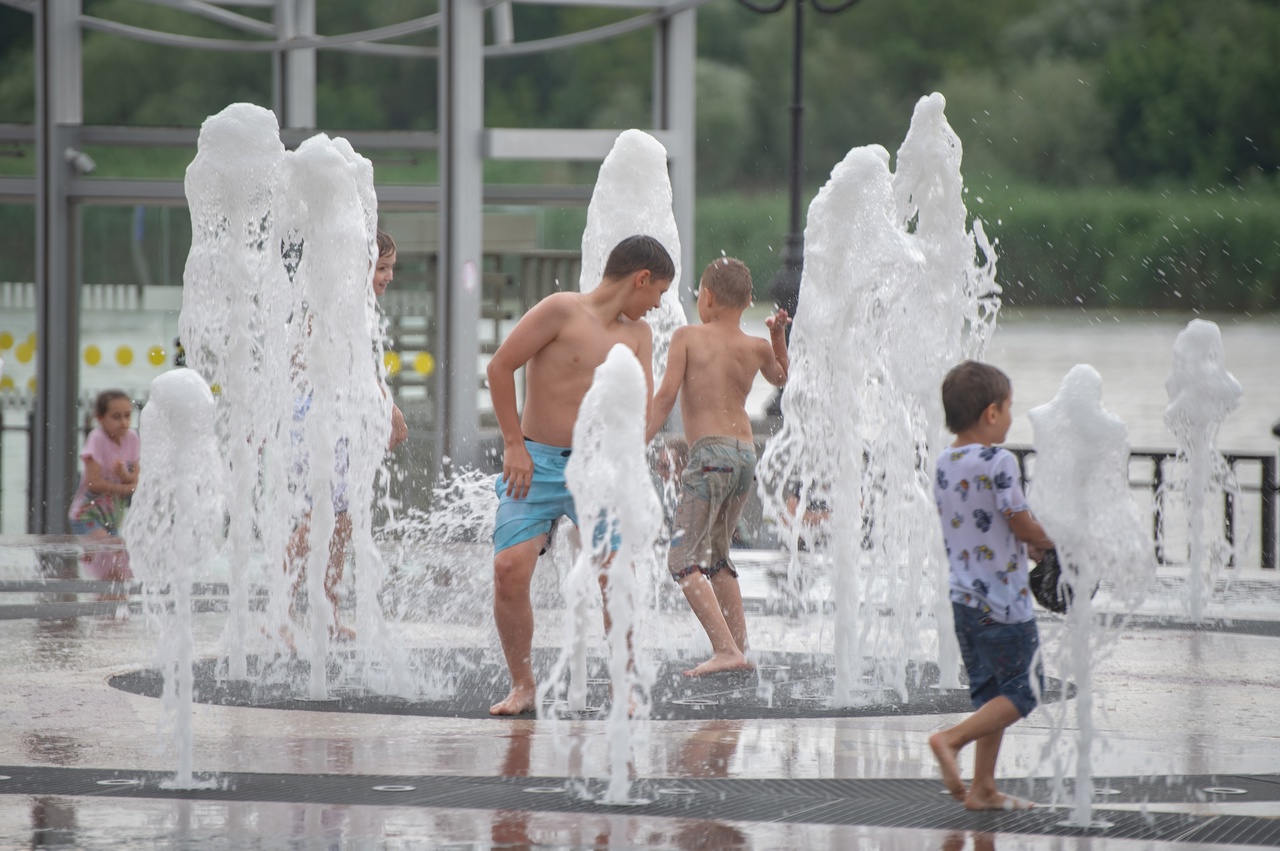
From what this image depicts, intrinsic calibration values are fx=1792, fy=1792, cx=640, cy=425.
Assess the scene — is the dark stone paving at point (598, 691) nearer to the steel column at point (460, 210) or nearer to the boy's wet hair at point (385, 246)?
the boy's wet hair at point (385, 246)

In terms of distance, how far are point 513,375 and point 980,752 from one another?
6.38 feet

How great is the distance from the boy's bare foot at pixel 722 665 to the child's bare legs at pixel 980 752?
2035mm

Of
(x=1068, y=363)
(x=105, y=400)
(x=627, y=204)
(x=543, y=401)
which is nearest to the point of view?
(x=543, y=401)

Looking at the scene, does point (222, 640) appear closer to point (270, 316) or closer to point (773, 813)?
point (270, 316)

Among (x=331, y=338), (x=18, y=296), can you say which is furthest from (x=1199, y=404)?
(x=18, y=296)

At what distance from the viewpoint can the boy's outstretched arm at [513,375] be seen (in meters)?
5.61

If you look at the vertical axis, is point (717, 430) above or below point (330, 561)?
above

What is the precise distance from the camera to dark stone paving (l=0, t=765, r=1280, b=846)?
14.1 feet

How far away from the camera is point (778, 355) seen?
6734 millimetres

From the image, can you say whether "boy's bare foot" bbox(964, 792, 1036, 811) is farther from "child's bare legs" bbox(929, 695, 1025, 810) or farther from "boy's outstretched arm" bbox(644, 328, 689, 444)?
"boy's outstretched arm" bbox(644, 328, 689, 444)

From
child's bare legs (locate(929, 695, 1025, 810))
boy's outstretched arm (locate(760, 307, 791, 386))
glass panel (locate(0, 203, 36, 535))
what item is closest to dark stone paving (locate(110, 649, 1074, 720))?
boy's outstretched arm (locate(760, 307, 791, 386))

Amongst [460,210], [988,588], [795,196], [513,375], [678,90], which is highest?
[678,90]

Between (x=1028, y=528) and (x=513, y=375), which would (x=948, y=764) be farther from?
(x=513, y=375)

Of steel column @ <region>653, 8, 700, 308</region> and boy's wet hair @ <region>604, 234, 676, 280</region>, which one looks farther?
steel column @ <region>653, 8, 700, 308</region>
